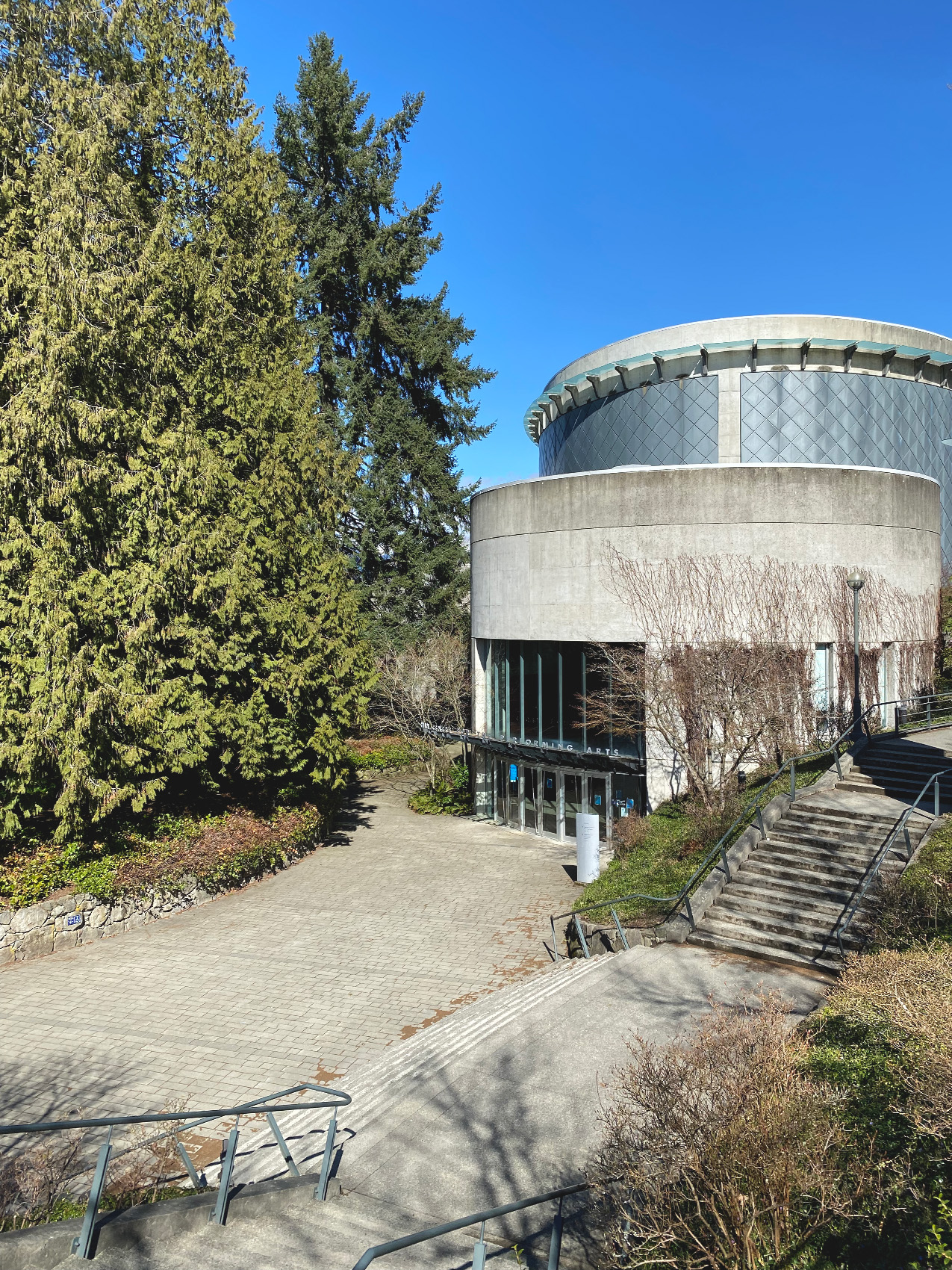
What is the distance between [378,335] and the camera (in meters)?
37.0

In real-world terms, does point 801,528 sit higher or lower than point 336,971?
higher

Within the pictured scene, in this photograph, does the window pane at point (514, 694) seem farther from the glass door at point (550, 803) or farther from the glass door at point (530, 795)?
the glass door at point (550, 803)

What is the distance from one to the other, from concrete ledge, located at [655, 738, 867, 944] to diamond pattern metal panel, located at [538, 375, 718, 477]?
→ 1510 cm

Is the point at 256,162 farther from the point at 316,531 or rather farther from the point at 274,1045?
the point at 274,1045

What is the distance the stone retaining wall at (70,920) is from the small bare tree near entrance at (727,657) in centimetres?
1092

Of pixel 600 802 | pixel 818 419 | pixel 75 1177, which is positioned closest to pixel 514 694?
pixel 600 802

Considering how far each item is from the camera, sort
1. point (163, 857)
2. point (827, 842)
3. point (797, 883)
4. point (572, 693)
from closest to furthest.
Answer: point (797, 883) → point (827, 842) → point (163, 857) → point (572, 693)

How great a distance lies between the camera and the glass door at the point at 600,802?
2131 cm

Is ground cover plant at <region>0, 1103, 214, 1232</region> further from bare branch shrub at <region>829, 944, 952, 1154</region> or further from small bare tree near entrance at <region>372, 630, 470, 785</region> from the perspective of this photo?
small bare tree near entrance at <region>372, 630, 470, 785</region>

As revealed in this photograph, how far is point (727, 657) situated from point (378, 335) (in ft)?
83.1

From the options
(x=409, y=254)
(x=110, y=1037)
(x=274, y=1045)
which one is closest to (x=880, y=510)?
(x=274, y=1045)

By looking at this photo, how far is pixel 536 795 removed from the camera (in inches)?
922

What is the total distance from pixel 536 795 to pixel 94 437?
14.8 meters

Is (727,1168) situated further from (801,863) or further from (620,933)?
(801,863)
